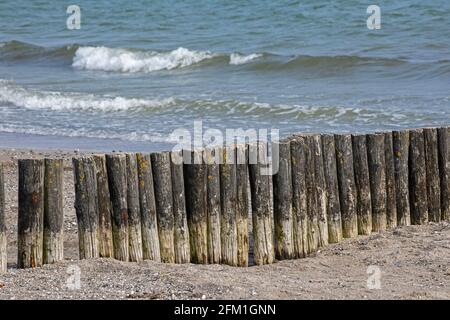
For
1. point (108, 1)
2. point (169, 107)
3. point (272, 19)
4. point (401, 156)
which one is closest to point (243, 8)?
point (272, 19)

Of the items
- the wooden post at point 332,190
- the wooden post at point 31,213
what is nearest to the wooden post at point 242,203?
the wooden post at point 332,190

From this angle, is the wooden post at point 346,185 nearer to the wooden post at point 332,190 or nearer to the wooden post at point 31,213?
the wooden post at point 332,190

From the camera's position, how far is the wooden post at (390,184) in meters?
8.48

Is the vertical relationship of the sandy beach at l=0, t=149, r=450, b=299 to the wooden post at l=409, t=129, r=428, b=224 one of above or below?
below

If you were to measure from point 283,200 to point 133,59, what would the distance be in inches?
619

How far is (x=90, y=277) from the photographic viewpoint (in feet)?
23.7

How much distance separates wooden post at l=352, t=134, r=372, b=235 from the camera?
27.4 ft

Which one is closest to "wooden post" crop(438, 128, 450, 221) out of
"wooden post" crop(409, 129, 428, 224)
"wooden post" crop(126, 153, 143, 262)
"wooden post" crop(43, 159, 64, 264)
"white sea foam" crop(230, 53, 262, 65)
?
"wooden post" crop(409, 129, 428, 224)

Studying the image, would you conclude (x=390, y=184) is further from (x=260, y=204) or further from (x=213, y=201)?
(x=213, y=201)

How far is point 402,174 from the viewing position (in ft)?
28.2

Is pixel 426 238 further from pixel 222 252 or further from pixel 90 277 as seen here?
pixel 90 277

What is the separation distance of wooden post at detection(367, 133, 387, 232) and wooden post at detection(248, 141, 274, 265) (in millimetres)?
1102

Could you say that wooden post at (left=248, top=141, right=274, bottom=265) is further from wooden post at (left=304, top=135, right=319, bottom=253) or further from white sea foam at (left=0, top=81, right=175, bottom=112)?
white sea foam at (left=0, top=81, right=175, bottom=112)

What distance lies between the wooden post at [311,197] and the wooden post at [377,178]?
618mm
